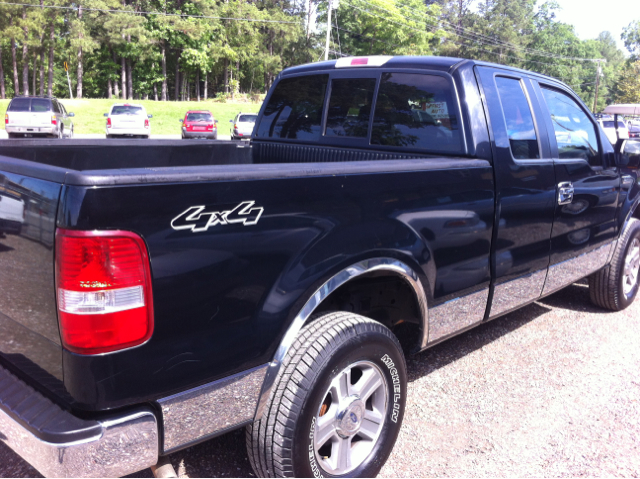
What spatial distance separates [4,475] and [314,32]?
239 feet

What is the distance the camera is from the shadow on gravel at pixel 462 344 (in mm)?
3875

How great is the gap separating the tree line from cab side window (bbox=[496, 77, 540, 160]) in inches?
1725

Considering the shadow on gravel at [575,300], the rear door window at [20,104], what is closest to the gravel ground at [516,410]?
the shadow on gravel at [575,300]

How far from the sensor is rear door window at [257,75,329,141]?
3912 mm

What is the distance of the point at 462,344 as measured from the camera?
4.27m

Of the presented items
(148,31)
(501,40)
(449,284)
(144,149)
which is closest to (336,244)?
(449,284)

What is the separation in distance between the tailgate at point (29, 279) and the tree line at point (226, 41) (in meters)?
44.4

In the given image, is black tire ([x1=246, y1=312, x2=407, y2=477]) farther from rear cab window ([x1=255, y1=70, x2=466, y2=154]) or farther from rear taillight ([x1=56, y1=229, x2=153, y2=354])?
rear cab window ([x1=255, y1=70, x2=466, y2=154])

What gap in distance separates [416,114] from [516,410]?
189 centimetres

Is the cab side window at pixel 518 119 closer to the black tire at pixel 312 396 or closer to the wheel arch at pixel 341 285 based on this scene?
the wheel arch at pixel 341 285

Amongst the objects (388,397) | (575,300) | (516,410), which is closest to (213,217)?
(388,397)

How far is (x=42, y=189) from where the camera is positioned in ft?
5.67

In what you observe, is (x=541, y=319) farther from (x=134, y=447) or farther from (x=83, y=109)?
(x=83, y=109)

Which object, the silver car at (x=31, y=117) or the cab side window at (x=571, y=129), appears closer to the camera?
the cab side window at (x=571, y=129)
